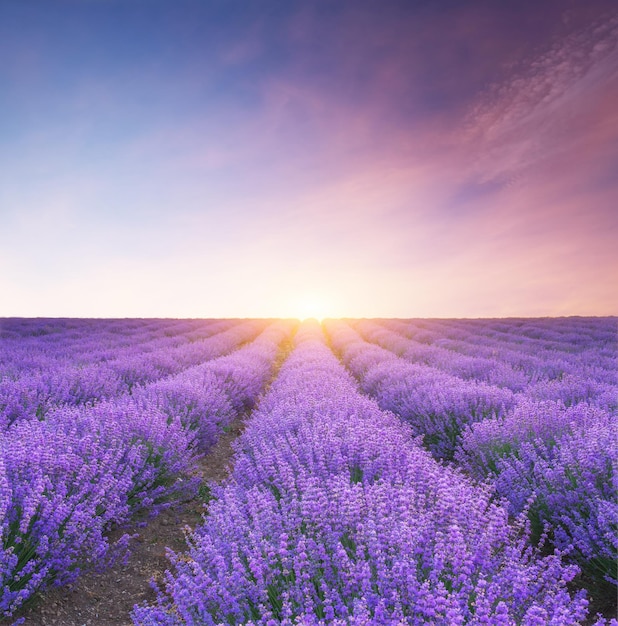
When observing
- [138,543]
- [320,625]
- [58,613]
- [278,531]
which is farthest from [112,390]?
[320,625]

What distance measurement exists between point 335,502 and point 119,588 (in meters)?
1.72

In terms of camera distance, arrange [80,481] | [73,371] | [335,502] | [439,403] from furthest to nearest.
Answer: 1. [73,371]
2. [439,403]
3. [80,481]
4. [335,502]

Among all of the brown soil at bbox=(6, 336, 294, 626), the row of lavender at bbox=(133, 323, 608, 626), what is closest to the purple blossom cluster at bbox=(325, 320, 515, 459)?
the row of lavender at bbox=(133, 323, 608, 626)

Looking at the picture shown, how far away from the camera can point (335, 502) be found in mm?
2178

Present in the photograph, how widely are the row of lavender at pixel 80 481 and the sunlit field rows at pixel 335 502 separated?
0.02 meters

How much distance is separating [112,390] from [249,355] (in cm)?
402

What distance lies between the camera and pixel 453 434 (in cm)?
495

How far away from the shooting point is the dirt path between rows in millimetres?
2658

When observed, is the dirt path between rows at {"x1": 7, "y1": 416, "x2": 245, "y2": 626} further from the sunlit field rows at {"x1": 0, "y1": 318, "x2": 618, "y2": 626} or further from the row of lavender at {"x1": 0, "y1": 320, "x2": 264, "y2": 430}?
the row of lavender at {"x1": 0, "y1": 320, "x2": 264, "y2": 430}

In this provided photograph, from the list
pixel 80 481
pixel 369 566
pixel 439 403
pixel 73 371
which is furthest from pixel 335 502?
pixel 73 371

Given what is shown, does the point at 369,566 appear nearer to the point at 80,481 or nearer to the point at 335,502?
the point at 335,502

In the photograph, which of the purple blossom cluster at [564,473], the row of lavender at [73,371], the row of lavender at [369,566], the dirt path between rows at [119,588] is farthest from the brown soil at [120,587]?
the purple blossom cluster at [564,473]

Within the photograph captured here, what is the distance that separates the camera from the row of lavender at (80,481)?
2393 millimetres

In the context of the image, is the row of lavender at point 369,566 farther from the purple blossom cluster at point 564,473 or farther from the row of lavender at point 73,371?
the row of lavender at point 73,371
